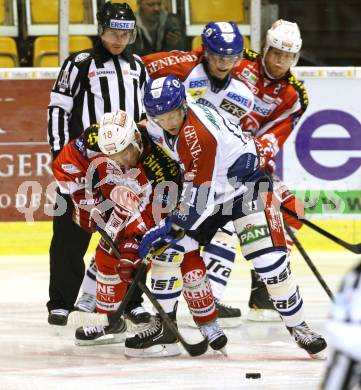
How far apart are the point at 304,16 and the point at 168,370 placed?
4.24 m

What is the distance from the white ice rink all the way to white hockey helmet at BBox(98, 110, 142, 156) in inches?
30.2

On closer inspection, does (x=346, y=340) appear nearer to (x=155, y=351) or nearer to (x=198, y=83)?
(x=155, y=351)

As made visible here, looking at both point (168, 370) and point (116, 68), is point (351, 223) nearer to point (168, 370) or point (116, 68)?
point (116, 68)

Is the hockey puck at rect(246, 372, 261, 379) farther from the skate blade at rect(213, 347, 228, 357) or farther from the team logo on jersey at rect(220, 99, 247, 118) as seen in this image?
the team logo on jersey at rect(220, 99, 247, 118)

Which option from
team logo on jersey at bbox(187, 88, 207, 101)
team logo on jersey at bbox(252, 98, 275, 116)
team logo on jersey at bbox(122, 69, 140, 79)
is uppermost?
team logo on jersey at bbox(122, 69, 140, 79)

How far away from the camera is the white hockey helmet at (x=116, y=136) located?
13.1 ft

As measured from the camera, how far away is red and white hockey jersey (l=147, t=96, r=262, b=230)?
12.5ft

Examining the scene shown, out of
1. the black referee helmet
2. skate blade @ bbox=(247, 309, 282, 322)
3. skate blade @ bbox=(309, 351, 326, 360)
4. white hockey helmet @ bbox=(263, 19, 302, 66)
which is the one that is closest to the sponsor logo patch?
the black referee helmet

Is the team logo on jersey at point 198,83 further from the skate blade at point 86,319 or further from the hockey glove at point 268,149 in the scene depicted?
the skate blade at point 86,319

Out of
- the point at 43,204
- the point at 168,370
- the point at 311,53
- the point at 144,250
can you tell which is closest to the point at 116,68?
the point at 144,250

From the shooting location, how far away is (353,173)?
660 centimetres

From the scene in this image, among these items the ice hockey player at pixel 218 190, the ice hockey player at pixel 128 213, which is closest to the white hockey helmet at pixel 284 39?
the ice hockey player at pixel 218 190

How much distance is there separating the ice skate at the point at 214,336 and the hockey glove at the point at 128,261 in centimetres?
32

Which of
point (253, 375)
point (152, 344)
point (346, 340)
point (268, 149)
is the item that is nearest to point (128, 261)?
point (152, 344)
